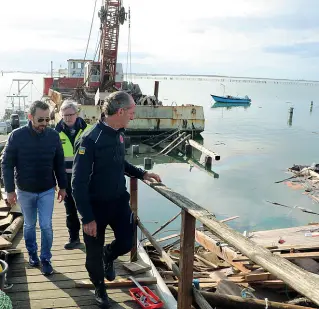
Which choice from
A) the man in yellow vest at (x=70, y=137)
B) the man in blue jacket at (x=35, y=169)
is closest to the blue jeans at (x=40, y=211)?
the man in blue jacket at (x=35, y=169)

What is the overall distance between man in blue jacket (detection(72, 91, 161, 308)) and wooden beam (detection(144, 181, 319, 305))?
622mm

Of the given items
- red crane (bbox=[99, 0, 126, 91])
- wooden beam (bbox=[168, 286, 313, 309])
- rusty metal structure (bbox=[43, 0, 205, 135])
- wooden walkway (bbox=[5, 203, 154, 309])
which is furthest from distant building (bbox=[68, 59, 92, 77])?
wooden beam (bbox=[168, 286, 313, 309])

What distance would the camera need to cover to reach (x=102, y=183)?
3121 mm

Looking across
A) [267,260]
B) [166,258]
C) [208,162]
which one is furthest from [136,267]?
[208,162]

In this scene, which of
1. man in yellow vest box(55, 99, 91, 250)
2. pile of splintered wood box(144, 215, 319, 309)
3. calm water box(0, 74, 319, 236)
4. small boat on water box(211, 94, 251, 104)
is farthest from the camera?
small boat on water box(211, 94, 251, 104)

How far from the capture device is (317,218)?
12.5 m

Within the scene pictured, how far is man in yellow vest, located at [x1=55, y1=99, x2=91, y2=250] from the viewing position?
4684 millimetres

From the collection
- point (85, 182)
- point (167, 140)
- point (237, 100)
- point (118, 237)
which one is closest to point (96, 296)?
point (118, 237)

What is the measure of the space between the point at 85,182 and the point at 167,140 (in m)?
22.4

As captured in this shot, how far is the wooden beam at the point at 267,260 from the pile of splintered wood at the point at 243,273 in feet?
4.56

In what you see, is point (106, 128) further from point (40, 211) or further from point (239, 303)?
point (239, 303)

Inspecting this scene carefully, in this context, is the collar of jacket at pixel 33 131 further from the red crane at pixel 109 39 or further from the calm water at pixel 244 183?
the red crane at pixel 109 39

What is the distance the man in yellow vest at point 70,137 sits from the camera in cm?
468

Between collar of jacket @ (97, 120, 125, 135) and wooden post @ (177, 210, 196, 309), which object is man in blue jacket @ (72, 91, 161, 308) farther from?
wooden post @ (177, 210, 196, 309)
